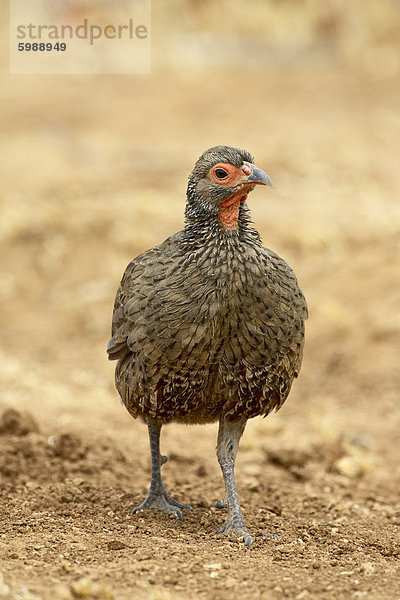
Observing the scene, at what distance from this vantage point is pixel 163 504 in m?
A: 5.41

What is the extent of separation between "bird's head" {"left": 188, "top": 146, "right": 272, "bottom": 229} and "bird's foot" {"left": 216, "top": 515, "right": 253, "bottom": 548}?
1.73 m

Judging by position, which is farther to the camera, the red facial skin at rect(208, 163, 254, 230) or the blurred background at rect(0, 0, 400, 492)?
the blurred background at rect(0, 0, 400, 492)

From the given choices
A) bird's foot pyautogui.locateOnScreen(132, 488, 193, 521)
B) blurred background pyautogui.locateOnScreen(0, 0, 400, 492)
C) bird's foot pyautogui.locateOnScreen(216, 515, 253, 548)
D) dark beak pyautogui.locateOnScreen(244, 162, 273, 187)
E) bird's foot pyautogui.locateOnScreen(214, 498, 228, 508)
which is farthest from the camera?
blurred background pyautogui.locateOnScreen(0, 0, 400, 492)

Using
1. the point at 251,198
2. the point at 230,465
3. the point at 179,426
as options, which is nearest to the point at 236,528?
the point at 230,465

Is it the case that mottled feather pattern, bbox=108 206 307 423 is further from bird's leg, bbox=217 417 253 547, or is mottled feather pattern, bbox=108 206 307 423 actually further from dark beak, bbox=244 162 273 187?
dark beak, bbox=244 162 273 187

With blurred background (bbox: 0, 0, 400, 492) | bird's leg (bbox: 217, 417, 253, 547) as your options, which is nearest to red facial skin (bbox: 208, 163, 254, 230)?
bird's leg (bbox: 217, 417, 253, 547)

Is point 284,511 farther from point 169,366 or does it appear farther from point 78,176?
point 78,176

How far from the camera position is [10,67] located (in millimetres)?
25078

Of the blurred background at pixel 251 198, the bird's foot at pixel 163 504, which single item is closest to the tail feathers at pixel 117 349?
the bird's foot at pixel 163 504

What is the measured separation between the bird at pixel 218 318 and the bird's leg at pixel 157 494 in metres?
0.44

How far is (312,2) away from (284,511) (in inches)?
902

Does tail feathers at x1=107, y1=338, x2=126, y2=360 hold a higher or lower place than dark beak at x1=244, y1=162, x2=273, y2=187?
lower

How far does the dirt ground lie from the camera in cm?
430

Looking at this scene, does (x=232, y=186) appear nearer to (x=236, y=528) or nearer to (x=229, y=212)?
(x=229, y=212)
